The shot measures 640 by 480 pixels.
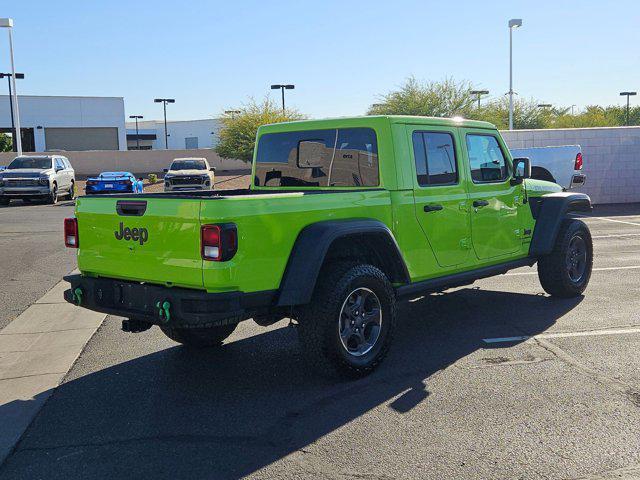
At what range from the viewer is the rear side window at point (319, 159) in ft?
19.2

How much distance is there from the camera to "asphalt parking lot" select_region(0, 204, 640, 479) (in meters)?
3.80

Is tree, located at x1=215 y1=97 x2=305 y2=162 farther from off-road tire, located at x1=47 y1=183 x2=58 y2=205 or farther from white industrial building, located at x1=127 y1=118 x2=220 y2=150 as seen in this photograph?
white industrial building, located at x1=127 y1=118 x2=220 y2=150

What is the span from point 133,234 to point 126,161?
1913 inches

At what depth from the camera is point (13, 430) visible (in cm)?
438

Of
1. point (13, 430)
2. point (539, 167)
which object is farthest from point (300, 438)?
point (539, 167)

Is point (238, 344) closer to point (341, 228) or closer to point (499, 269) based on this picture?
point (341, 228)

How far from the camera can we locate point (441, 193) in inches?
239

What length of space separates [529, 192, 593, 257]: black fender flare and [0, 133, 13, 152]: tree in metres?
61.2

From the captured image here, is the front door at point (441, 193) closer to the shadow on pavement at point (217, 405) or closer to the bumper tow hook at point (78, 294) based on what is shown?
the shadow on pavement at point (217, 405)

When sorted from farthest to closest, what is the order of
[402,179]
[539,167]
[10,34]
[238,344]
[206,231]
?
1. [10,34]
2. [539,167]
3. [238,344]
4. [402,179]
5. [206,231]

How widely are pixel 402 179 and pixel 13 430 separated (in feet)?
11.0

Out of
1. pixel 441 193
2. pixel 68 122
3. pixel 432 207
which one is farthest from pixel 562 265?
pixel 68 122

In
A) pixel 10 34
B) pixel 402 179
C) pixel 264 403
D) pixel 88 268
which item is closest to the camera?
pixel 264 403

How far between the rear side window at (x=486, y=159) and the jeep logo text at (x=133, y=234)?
3133mm
